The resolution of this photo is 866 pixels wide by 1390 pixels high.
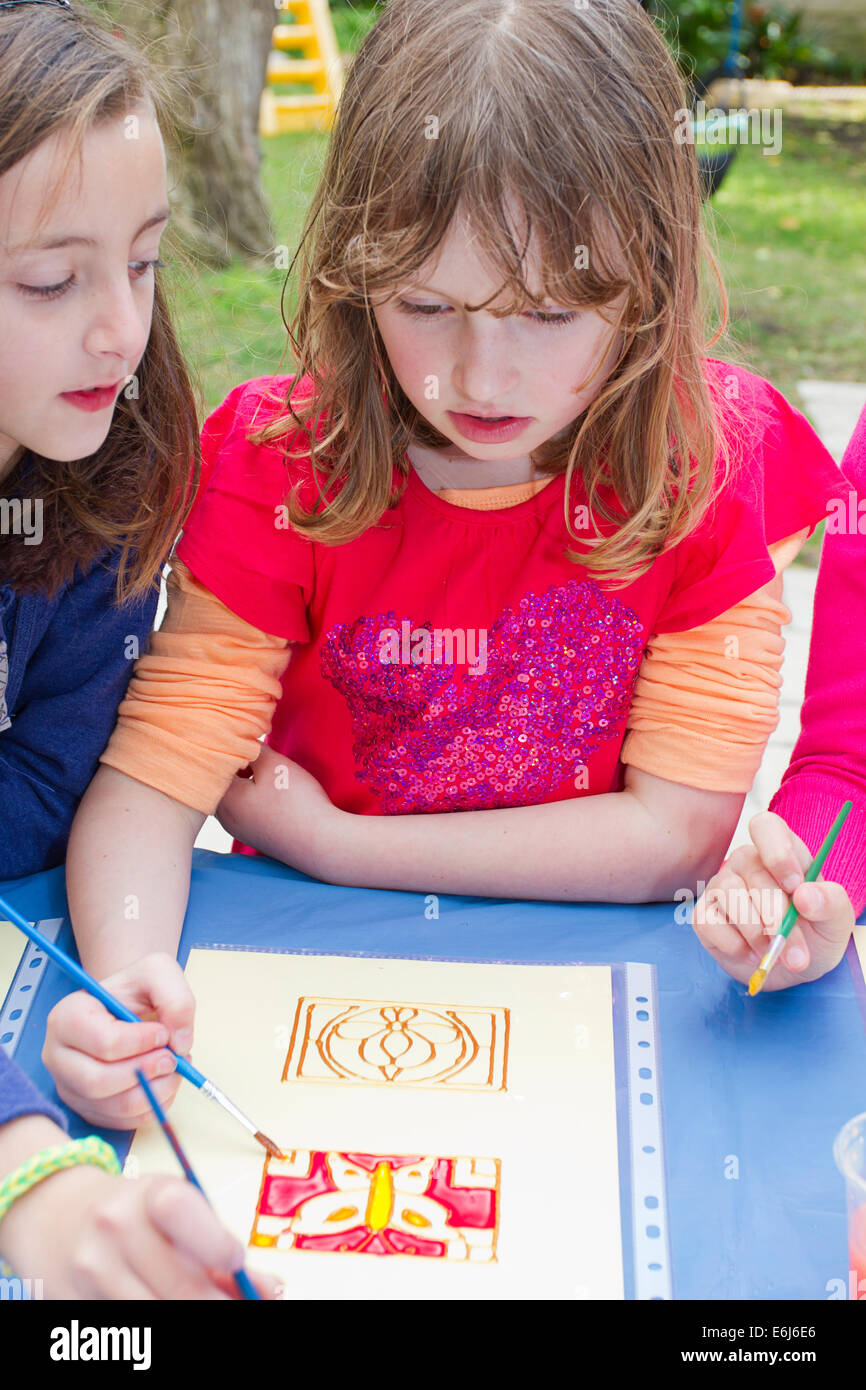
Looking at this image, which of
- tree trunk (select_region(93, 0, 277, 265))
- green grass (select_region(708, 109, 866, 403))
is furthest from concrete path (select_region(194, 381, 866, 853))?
tree trunk (select_region(93, 0, 277, 265))

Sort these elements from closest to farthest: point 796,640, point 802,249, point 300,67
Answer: point 796,640 < point 802,249 < point 300,67

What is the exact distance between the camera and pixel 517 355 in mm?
906

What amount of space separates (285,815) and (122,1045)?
32cm

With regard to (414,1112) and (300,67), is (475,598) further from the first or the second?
(300,67)

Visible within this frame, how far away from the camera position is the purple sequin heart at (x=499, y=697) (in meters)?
1.11

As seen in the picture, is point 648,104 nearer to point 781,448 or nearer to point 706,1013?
point 781,448

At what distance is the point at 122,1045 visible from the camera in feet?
2.58

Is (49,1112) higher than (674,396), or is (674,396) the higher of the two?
(674,396)

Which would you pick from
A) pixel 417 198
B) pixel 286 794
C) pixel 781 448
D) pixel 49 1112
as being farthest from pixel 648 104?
pixel 49 1112

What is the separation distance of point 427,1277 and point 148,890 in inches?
14.2

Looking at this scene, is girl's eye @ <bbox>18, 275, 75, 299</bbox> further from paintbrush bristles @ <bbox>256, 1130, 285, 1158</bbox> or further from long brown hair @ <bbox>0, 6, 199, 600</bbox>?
paintbrush bristles @ <bbox>256, 1130, 285, 1158</bbox>

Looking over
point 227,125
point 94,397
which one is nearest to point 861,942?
point 94,397

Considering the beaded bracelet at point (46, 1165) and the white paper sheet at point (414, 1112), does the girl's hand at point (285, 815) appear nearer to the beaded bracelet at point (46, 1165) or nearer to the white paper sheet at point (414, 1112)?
the white paper sheet at point (414, 1112)

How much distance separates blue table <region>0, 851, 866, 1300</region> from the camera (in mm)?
740
